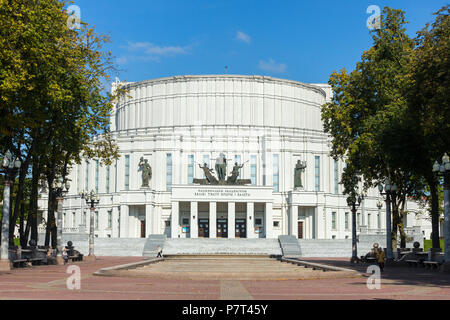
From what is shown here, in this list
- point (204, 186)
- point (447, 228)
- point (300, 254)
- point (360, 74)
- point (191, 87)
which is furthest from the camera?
point (191, 87)

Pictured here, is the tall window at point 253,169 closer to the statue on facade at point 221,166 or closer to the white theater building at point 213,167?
the white theater building at point 213,167

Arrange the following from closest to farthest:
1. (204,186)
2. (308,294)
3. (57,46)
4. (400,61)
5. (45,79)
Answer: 1. (308,294)
2. (45,79)
3. (57,46)
4. (400,61)
5. (204,186)

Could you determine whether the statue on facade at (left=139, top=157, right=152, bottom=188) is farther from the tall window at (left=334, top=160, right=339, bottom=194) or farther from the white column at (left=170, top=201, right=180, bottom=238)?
the tall window at (left=334, top=160, right=339, bottom=194)

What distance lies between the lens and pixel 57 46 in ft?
107

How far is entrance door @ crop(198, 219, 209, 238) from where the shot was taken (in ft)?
241

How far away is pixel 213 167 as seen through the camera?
81.1 m

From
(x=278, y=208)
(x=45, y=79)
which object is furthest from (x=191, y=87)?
(x=45, y=79)

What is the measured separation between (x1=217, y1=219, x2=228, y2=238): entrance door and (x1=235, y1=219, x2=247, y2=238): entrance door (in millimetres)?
1511

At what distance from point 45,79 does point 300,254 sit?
3067cm

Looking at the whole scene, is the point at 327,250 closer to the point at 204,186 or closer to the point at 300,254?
the point at 300,254

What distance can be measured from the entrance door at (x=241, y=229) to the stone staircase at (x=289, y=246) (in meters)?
16.7

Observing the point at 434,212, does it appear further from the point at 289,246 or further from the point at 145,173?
the point at 145,173

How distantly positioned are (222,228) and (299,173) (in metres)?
12.8

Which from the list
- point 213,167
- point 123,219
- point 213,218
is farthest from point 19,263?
point 213,167
